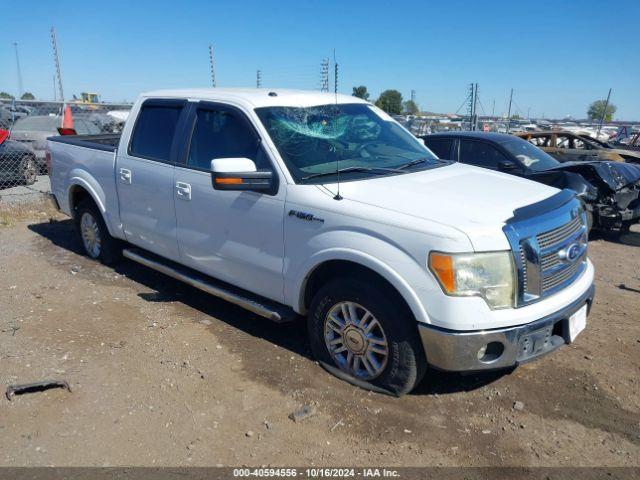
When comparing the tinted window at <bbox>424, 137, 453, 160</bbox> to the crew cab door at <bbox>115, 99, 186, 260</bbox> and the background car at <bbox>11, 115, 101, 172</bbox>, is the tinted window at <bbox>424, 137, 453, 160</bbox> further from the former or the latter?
the background car at <bbox>11, 115, 101, 172</bbox>

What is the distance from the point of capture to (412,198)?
3.45 meters

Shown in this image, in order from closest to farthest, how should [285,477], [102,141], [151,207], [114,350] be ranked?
[285,477] → [114,350] → [151,207] → [102,141]

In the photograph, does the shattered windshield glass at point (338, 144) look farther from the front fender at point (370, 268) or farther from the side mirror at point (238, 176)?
the front fender at point (370, 268)

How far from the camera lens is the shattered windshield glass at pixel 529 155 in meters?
8.01

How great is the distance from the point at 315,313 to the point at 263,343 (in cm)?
84

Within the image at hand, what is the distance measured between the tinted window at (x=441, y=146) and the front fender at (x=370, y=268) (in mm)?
5520

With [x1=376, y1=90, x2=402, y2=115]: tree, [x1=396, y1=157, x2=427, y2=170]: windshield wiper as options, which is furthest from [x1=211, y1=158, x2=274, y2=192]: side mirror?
[x1=376, y1=90, x2=402, y2=115]: tree

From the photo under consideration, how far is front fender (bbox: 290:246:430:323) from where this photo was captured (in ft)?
10.4

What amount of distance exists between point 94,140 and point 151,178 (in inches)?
96.2

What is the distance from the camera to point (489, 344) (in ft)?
10.3

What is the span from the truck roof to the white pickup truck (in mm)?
20

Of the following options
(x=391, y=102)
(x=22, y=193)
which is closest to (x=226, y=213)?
(x=22, y=193)

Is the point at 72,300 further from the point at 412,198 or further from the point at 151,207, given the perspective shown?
the point at 412,198

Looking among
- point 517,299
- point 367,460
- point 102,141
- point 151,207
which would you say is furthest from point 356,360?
point 102,141
